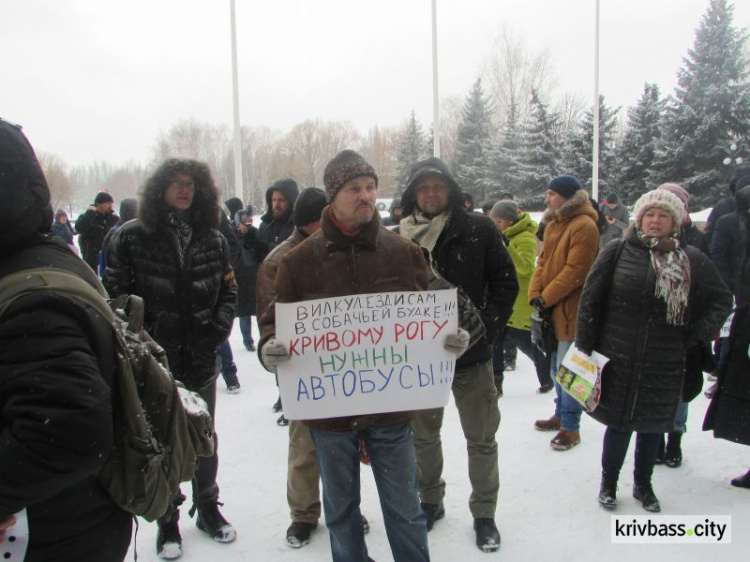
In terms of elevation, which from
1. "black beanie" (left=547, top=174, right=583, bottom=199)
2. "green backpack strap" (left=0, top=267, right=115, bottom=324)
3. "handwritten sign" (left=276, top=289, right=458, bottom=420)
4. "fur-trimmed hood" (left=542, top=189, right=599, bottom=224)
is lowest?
"handwritten sign" (left=276, top=289, right=458, bottom=420)

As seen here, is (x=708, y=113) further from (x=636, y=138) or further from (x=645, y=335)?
(x=645, y=335)

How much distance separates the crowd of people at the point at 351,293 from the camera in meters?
1.39

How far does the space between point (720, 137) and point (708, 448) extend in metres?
25.6

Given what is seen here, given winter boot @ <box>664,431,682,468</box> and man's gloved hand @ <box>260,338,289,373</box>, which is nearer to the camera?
man's gloved hand @ <box>260,338,289,373</box>

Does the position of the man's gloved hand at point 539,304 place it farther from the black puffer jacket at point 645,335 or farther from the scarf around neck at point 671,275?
the scarf around neck at point 671,275

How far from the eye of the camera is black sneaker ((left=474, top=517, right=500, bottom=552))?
3.15m

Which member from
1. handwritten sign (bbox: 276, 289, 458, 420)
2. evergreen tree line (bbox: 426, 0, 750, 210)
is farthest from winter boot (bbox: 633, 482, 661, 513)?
evergreen tree line (bbox: 426, 0, 750, 210)

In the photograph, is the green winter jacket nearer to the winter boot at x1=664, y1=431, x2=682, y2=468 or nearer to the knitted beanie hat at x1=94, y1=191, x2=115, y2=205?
the winter boot at x1=664, y1=431, x2=682, y2=468

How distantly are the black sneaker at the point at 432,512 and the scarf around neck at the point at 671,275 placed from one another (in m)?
1.76

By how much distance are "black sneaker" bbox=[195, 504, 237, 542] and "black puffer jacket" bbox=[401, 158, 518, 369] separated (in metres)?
1.66

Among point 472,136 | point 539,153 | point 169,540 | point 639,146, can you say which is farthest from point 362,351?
point 472,136

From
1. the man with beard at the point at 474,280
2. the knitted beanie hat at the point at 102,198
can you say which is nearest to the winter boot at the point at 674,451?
the man with beard at the point at 474,280

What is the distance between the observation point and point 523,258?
20.2 feet

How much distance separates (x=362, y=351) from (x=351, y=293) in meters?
0.26
